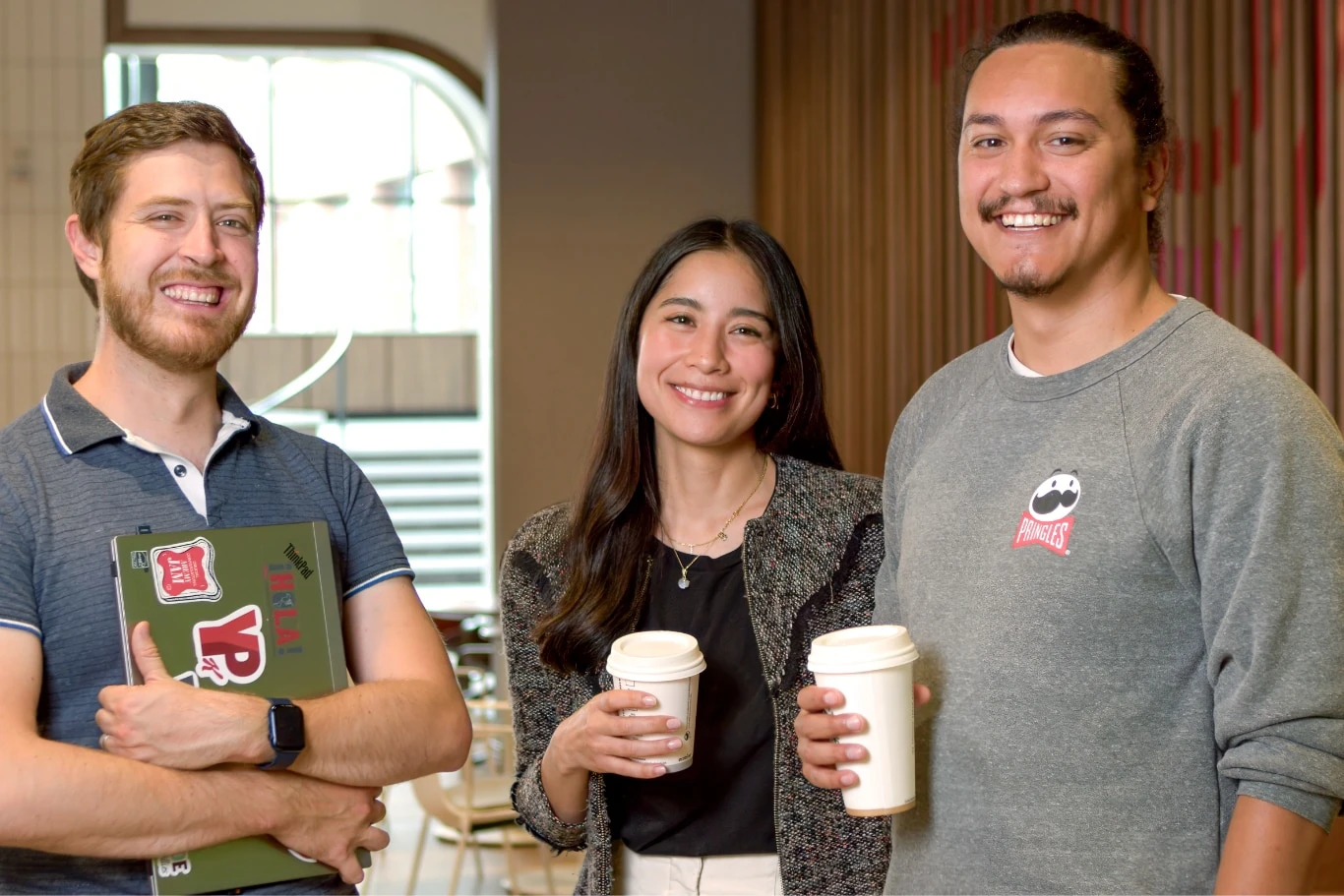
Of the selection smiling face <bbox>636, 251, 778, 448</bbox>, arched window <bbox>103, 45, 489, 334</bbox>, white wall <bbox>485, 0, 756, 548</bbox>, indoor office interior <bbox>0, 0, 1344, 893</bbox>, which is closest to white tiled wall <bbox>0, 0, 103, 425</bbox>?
indoor office interior <bbox>0, 0, 1344, 893</bbox>

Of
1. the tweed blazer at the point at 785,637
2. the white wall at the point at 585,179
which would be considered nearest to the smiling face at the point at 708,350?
the tweed blazer at the point at 785,637

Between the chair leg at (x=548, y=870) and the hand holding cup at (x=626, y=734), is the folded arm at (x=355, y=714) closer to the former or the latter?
the hand holding cup at (x=626, y=734)

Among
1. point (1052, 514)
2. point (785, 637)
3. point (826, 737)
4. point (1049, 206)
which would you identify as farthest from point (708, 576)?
point (1049, 206)

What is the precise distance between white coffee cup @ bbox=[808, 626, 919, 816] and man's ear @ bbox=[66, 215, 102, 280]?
1.05m

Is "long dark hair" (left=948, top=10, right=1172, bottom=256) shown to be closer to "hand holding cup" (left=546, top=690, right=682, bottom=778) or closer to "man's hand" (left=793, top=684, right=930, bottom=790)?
"man's hand" (left=793, top=684, right=930, bottom=790)

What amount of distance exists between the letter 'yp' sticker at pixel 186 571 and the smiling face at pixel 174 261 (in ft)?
0.91

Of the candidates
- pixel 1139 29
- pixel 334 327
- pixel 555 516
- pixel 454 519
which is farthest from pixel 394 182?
pixel 555 516

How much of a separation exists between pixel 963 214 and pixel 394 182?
12.7m

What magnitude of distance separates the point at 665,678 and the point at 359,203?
1290 centimetres

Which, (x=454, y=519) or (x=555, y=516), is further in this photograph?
(x=454, y=519)

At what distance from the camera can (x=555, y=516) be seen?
83.8 inches

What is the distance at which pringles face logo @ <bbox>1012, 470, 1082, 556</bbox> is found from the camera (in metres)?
1.43

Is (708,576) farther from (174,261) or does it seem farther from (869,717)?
(174,261)

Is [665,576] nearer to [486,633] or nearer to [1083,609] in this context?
[1083,609]
